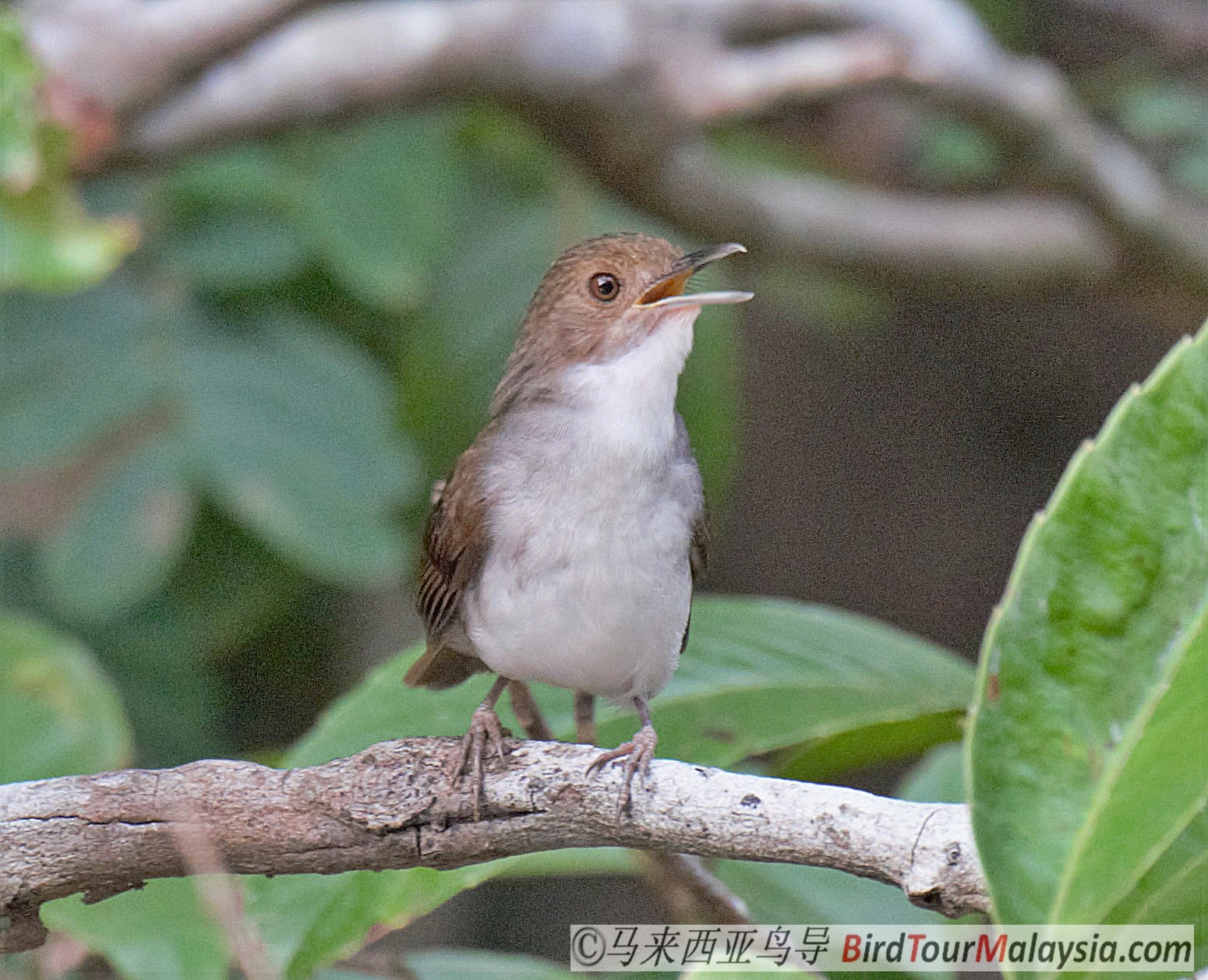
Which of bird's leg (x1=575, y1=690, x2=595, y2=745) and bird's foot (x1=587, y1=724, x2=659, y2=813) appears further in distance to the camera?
bird's leg (x1=575, y1=690, x2=595, y2=745)

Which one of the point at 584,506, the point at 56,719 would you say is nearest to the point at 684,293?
the point at 584,506

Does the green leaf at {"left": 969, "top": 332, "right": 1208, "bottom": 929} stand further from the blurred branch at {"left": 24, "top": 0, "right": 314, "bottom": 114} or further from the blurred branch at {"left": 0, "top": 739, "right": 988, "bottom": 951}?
the blurred branch at {"left": 24, "top": 0, "right": 314, "bottom": 114}

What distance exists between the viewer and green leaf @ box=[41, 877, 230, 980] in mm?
2471

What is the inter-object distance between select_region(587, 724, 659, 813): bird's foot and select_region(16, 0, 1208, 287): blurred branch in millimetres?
2749

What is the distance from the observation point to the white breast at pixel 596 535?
7.14ft

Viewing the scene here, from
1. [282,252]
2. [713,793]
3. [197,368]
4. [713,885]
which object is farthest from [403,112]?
[713,793]

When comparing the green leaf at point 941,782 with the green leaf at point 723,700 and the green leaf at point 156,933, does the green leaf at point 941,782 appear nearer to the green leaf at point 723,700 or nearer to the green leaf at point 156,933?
the green leaf at point 723,700

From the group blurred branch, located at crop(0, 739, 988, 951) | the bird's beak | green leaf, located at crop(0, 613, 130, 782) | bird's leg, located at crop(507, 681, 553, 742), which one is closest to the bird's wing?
bird's leg, located at crop(507, 681, 553, 742)

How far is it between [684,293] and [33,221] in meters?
1.54

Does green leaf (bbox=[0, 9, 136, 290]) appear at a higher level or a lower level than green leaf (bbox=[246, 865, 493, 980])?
higher

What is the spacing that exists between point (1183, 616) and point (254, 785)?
106 centimetres

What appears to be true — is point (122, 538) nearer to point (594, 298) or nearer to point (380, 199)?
point (380, 199)

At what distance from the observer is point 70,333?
4.51m

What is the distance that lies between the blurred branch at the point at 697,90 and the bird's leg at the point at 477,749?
2599 mm
